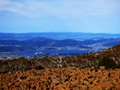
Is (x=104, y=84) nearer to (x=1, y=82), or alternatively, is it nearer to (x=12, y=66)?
(x=1, y=82)

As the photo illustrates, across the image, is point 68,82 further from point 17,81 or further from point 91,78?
point 17,81

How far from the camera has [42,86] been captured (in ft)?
64.5

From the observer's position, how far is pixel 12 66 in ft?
155

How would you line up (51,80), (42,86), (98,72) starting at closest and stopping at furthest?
(42,86)
(51,80)
(98,72)

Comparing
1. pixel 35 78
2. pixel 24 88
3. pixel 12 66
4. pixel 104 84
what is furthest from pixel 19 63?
pixel 104 84

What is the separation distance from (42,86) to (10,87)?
2183mm

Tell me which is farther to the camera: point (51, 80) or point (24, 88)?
point (51, 80)

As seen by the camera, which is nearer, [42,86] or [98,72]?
[42,86]

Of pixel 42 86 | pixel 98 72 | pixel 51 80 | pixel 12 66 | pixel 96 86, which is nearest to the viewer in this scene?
pixel 96 86

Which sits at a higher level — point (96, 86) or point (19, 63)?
point (96, 86)

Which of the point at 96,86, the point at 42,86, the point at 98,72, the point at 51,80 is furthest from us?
the point at 98,72

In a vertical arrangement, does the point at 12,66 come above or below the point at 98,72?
below

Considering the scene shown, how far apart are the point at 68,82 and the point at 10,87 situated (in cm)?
356

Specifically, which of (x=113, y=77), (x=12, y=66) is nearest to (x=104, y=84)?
(x=113, y=77)
